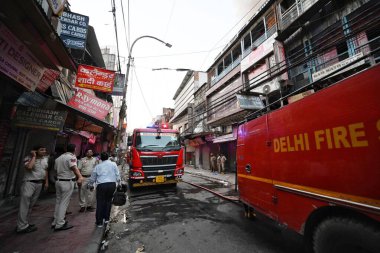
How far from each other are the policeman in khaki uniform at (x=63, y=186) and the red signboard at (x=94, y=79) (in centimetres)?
447

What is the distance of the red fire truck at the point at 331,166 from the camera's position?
6.55 feet

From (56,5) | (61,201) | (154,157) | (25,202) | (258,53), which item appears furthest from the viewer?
(258,53)

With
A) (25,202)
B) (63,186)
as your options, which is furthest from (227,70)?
(25,202)

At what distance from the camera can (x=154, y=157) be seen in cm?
852

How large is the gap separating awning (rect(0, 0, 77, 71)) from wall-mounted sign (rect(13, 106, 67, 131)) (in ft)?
4.68

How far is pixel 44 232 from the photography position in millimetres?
4215

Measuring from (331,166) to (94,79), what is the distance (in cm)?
875

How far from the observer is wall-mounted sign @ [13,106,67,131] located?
5312mm

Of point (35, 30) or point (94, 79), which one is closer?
point (35, 30)

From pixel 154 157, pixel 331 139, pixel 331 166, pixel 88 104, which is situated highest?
pixel 88 104

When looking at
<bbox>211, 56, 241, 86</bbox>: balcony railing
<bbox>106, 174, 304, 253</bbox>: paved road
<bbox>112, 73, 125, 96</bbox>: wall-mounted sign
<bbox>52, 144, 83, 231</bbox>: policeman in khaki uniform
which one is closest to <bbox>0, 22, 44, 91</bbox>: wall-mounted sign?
<bbox>52, 144, 83, 231</bbox>: policeman in khaki uniform

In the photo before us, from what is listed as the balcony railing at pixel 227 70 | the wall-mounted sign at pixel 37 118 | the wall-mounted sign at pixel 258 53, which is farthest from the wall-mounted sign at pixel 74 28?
the balcony railing at pixel 227 70

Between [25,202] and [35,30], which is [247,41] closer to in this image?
[35,30]

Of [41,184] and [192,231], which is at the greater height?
[41,184]
